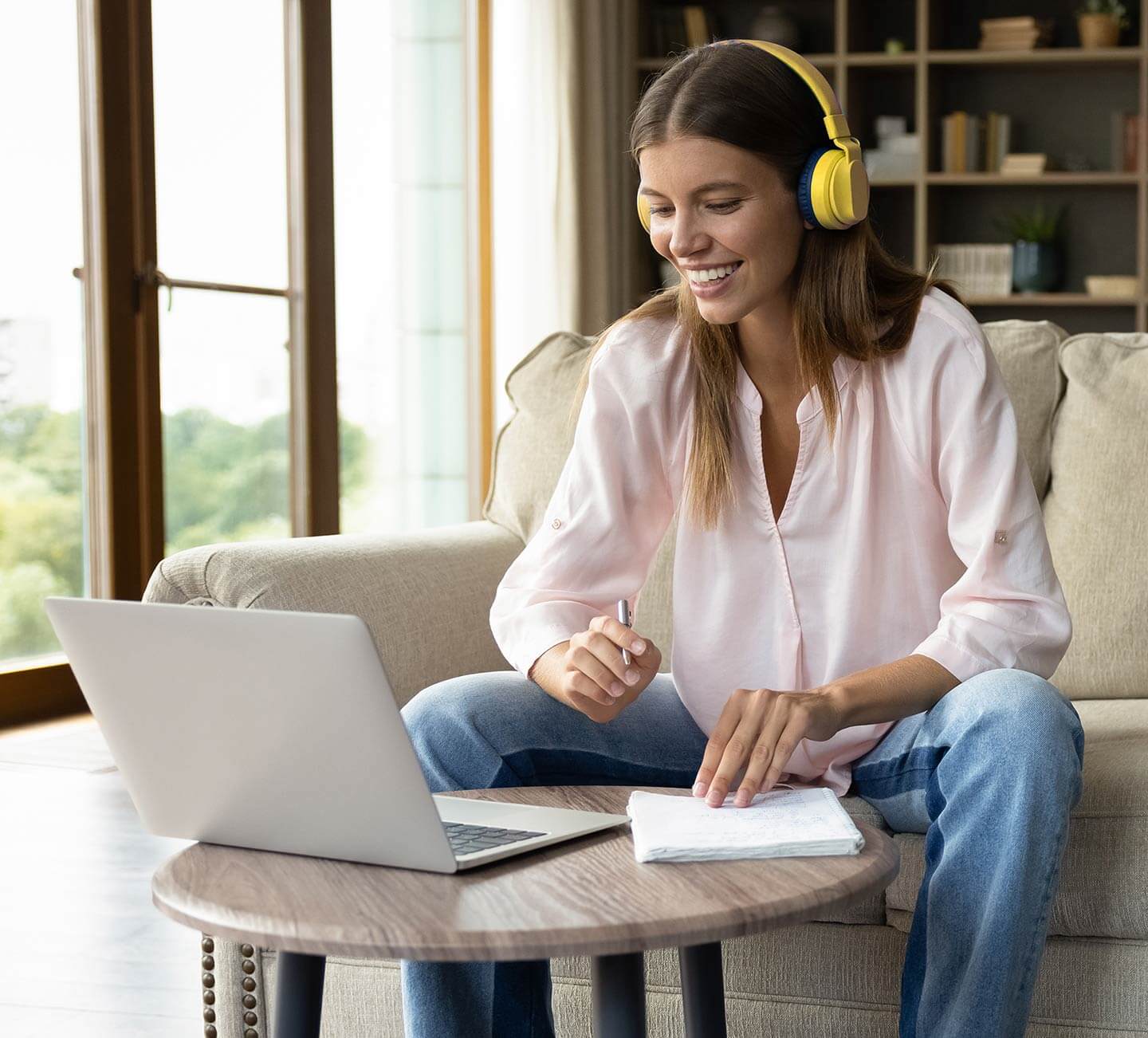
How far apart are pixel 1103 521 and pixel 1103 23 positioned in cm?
357

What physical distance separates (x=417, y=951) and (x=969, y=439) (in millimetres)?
748

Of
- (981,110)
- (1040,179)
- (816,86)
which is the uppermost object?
(981,110)

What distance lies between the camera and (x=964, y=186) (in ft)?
17.3

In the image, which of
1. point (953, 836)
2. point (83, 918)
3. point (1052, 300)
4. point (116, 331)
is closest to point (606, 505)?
point (953, 836)

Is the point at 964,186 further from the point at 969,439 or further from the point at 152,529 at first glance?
the point at 969,439

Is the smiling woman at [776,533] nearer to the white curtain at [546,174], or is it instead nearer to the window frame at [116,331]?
the window frame at [116,331]

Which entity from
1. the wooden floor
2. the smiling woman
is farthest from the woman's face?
the wooden floor

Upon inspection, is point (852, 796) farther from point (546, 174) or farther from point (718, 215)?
point (546, 174)

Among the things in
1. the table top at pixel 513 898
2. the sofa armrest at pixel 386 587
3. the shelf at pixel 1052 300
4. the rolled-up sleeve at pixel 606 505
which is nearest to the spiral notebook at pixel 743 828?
the table top at pixel 513 898

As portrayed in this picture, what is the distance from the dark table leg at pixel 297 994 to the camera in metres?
1.00

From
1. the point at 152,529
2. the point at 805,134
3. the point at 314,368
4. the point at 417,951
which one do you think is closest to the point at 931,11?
the point at 314,368

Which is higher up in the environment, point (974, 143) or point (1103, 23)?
point (1103, 23)

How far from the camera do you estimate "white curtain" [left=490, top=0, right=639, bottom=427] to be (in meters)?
4.74

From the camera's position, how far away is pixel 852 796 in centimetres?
141
